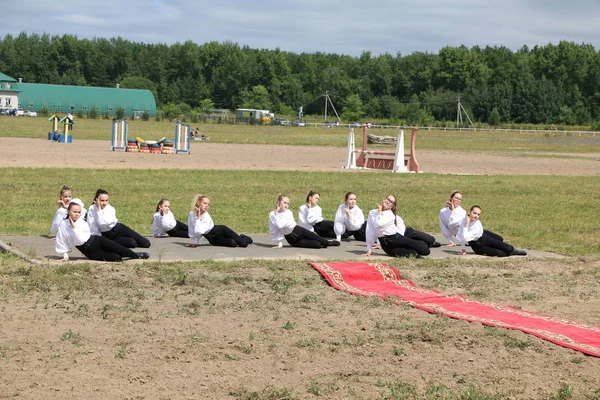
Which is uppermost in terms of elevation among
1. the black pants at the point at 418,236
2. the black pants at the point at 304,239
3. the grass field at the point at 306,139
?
the black pants at the point at 418,236

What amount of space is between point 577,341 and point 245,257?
5.91 metres

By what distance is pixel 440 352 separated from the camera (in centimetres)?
877

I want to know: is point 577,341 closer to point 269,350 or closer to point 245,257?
point 269,350

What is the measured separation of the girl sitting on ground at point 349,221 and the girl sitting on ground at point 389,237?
1358 millimetres

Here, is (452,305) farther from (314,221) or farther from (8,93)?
(8,93)

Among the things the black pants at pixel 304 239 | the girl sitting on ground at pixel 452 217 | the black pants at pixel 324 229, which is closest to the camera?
the black pants at pixel 304 239

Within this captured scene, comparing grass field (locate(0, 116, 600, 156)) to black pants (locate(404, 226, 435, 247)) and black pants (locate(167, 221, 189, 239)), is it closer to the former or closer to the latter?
black pants (locate(167, 221, 189, 239))

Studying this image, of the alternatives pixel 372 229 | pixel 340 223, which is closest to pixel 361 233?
pixel 340 223

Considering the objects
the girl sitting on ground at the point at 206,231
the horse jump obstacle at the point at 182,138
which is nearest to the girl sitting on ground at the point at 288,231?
the girl sitting on ground at the point at 206,231

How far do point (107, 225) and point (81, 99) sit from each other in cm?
12586

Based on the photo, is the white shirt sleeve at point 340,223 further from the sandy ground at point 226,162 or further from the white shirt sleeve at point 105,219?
the sandy ground at point 226,162

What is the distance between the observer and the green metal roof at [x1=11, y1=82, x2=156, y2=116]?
134 m

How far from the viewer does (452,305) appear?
10.9 meters

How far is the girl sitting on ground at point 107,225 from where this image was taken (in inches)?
557
